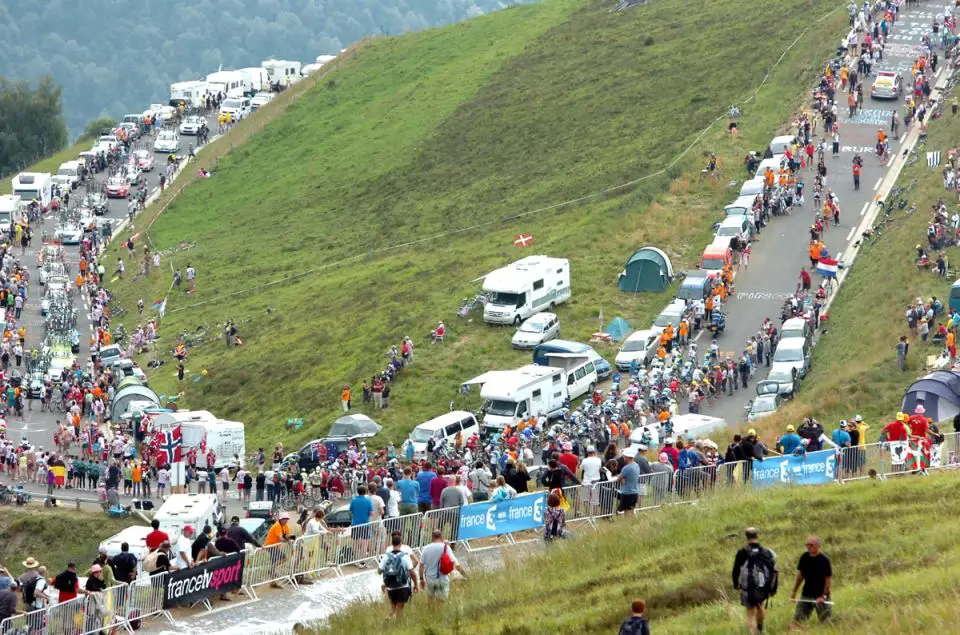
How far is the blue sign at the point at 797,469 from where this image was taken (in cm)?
3033

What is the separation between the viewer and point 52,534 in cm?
4956

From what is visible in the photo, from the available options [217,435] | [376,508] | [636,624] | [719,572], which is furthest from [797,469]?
[217,435]

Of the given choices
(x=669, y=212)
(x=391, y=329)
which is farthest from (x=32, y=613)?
(x=669, y=212)

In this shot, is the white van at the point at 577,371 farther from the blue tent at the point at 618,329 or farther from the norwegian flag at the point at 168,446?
the norwegian flag at the point at 168,446

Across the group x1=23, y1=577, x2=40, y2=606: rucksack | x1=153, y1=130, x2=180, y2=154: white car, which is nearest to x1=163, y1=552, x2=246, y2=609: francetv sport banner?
x1=23, y1=577, x2=40, y2=606: rucksack

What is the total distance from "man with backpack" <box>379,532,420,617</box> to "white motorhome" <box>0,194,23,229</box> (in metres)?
74.8

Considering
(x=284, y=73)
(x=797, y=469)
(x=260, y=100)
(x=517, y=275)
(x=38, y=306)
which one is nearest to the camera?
(x=797, y=469)

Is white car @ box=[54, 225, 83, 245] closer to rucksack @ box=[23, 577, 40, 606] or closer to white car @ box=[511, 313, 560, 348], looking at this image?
white car @ box=[511, 313, 560, 348]

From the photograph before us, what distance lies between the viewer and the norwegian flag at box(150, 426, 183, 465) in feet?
173

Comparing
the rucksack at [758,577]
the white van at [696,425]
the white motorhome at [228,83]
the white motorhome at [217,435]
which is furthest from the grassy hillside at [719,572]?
the white motorhome at [228,83]

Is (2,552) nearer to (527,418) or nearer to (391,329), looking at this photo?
(527,418)

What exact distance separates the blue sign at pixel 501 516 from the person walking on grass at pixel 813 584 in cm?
912

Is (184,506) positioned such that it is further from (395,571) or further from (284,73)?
(284,73)

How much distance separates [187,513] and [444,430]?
31.3ft
